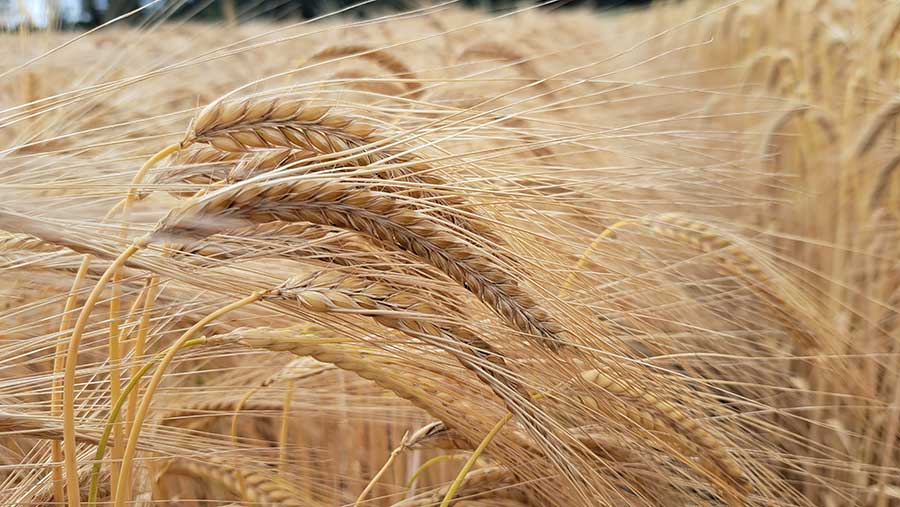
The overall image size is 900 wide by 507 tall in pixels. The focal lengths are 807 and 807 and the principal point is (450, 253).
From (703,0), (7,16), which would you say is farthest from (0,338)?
(703,0)

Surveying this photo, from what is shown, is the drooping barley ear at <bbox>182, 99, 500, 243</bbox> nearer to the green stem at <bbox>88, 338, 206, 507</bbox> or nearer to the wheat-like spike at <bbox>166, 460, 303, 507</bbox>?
the green stem at <bbox>88, 338, 206, 507</bbox>

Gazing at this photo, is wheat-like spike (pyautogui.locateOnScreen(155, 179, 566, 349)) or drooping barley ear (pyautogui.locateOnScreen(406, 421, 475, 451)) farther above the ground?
wheat-like spike (pyautogui.locateOnScreen(155, 179, 566, 349))

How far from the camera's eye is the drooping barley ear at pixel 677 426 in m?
0.76

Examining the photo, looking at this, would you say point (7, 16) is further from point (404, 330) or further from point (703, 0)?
point (703, 0)

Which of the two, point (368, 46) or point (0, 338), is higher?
point (368, 46)

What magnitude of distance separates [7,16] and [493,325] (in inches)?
70.1

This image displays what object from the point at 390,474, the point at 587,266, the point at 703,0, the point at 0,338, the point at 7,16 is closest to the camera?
the point at 0,338

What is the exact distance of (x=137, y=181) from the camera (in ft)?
2.53

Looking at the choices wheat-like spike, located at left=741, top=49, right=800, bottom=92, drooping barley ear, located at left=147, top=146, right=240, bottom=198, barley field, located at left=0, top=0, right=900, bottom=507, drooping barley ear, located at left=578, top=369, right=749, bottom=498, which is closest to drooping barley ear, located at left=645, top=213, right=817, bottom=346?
barley field, located at left=0, top=0, right=900, bottom=507

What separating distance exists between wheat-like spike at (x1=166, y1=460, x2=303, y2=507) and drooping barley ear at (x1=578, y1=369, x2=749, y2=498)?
354mm

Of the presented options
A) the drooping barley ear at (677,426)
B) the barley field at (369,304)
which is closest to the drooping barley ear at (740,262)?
the barley field at (369,304)

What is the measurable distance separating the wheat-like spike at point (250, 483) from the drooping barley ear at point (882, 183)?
1.16 meters

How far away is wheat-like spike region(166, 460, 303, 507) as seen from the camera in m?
0.89

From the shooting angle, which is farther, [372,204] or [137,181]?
[137,181]
